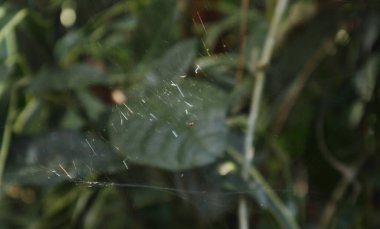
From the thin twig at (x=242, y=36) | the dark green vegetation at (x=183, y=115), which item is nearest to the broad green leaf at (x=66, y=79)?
the dark green vegetation at (x=183, y=115)

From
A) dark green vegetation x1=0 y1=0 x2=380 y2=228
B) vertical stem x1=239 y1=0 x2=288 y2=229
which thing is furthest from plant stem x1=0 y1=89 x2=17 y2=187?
vertical stem x1=239 y1=0 x2=288 y2=229

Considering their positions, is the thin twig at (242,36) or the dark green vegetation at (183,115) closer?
the dark green vegetation at (183,115)

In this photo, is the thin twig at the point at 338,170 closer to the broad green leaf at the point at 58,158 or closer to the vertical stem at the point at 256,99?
the vertical stem at the point at 256,99

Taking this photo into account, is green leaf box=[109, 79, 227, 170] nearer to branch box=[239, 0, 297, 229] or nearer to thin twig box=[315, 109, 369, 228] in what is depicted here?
branch box=[239, 0, 297, 229]

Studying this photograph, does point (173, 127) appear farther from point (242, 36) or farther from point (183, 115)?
point (242, 36)

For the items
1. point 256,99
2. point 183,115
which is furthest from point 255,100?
point 183,115

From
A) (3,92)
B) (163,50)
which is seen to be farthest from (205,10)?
(3,92)

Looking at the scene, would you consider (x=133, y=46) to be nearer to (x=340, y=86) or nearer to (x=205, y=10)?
(x=205, y=10)
